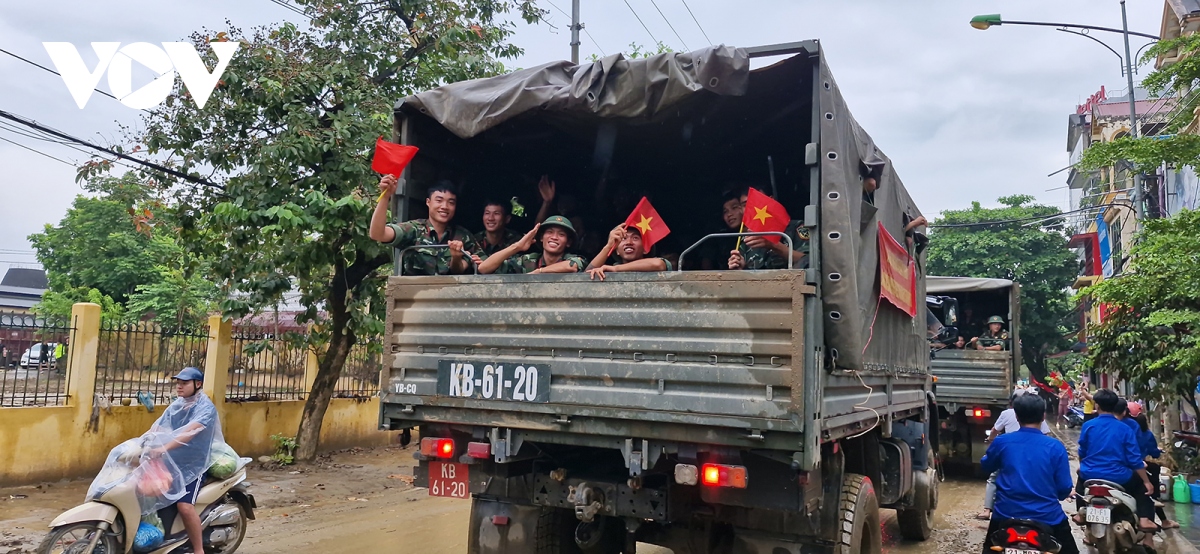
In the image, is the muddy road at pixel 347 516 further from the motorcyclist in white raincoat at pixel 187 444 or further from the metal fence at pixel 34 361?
the motorcyclist in white raincoat at pixel 187 444

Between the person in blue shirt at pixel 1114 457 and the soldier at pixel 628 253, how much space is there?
3.72m

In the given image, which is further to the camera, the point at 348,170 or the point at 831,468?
the point at 348,170

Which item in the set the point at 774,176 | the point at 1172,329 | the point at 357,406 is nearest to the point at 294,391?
the point at 357,406

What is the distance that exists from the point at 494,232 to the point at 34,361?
606cm

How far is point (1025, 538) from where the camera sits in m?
4.30

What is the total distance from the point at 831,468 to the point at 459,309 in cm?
204

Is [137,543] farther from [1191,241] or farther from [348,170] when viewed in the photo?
[1191,241]

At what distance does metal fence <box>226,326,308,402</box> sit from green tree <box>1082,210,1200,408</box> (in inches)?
350

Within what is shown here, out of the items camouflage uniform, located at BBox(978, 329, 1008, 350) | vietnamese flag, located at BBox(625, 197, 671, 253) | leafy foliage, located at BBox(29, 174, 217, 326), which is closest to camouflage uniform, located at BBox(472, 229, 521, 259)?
vietnamese flag, located at BBox(625, 197, 671, 253)

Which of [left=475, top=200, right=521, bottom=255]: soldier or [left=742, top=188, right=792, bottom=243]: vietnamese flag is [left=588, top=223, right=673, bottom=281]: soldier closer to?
[left=742, top=188, right=792, bottom=243]: vietnamese flag

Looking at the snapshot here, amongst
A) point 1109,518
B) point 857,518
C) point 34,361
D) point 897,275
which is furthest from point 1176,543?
point 34,361

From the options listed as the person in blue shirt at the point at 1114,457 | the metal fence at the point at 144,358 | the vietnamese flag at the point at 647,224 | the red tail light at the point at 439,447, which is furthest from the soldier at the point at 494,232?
the metal fence at the point at 144,358

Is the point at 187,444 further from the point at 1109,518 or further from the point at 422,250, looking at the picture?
the point at 1109,518

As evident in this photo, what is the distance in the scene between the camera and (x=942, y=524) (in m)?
7.84
